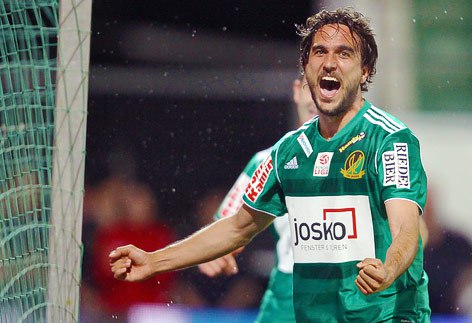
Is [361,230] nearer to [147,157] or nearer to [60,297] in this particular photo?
[60,297]

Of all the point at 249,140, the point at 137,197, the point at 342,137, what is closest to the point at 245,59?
the point at 249,140

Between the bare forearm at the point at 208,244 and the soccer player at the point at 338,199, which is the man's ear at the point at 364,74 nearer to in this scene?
the soccer player at the point at 338,199

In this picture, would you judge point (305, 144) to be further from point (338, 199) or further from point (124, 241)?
point (124, 241)

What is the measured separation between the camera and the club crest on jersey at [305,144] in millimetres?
5062

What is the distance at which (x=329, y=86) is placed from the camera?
16.5 ft

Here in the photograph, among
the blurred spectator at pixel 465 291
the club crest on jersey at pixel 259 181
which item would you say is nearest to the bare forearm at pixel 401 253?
the club crest on jersey at pixel 259 181

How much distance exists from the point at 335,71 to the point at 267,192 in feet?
2.06

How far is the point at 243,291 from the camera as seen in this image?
1011cm

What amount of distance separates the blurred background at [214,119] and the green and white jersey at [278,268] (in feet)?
7.35

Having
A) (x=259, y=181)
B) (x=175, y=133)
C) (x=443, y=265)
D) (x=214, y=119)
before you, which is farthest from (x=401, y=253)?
(x=175, y=133)

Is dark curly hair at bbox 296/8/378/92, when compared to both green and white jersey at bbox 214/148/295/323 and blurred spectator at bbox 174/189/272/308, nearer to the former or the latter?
green and white jersey at bbox 214/148/295/323

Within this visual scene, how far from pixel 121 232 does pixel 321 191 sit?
4778mm

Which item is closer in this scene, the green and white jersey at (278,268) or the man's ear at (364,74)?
the man's ear at (364,74)

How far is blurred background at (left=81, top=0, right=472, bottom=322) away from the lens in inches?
388
